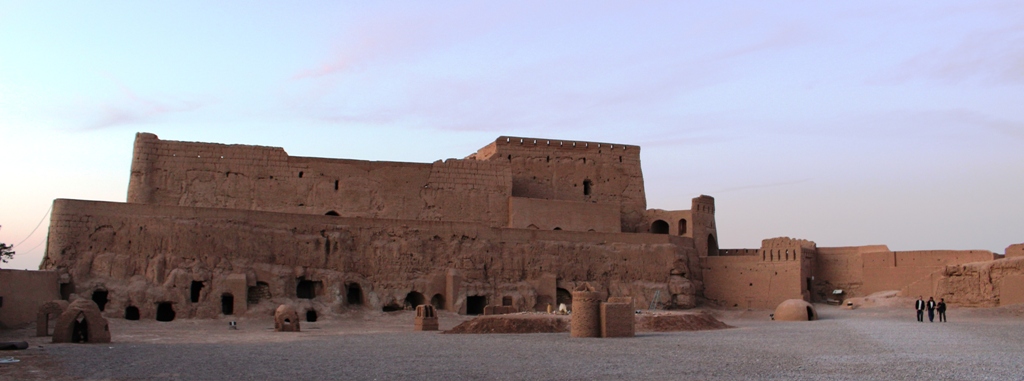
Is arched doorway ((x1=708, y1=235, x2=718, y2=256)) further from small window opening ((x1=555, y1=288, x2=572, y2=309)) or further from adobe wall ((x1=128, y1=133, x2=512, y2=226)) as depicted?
adobe wall ((x1=128, y1=133, x2=512, y2=226))

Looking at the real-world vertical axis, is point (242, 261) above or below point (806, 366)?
above

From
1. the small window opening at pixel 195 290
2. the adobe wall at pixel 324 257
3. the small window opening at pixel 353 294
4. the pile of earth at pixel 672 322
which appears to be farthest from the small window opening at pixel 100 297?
the pile of earth at pixel 672 322

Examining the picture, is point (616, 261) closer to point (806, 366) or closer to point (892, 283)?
point (892, 283)

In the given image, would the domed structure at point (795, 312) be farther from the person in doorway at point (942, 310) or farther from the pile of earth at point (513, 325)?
the pile of earth at point (513, 325)

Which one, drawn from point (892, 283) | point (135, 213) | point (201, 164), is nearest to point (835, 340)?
point (892, 283)

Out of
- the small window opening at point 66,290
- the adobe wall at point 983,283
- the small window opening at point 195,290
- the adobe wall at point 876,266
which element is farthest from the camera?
the adobe wall at point 876,266

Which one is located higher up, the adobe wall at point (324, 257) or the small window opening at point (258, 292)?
the adobe wall at point (324, 257)

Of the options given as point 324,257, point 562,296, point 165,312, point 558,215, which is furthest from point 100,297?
point 558,215

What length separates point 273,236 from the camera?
35.3 meters

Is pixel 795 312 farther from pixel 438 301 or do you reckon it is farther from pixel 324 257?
pixel 324 257

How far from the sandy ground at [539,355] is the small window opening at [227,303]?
4.73 metres

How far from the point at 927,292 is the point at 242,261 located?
25.4 metres

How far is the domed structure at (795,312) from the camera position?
32938 mm

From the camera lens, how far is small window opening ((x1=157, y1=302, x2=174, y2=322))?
104ft
